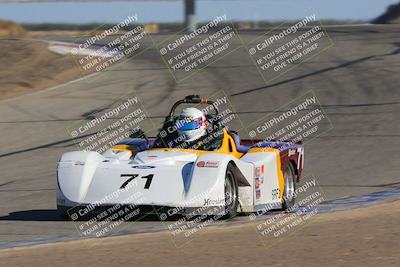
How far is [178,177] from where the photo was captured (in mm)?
11594

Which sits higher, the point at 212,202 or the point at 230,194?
the point at 212,202

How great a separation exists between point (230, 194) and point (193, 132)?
50.1 inches

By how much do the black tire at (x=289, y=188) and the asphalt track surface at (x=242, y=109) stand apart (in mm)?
550

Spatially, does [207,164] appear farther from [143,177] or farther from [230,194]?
[143,177]

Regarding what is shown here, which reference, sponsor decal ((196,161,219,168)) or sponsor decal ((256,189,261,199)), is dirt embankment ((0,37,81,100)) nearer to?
sponsor decal ((256,189,261,199))

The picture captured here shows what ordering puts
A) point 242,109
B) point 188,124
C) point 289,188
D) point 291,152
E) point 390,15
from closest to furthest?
1. point 188,124
2. point 289,188
3. point 291,152
4. point 242,109
5. point 390,15

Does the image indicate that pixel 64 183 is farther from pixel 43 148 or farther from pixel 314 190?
pixel 43 148

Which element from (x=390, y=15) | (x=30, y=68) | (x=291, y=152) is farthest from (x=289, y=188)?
(x=390, y=15)

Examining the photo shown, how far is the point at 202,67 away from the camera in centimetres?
2747

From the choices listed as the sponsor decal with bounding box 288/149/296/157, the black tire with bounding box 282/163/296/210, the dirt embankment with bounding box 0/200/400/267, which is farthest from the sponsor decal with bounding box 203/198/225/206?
the sponsor decal with bounding box 288/149/296/157

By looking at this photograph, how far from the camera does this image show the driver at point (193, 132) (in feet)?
42.0

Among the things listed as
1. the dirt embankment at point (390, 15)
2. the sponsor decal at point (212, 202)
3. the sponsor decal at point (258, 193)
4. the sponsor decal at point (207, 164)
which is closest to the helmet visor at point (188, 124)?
the sponsor decal at point (258, 193)

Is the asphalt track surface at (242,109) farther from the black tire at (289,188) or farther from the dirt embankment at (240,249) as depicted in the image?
the dirt embankment at (240,249)

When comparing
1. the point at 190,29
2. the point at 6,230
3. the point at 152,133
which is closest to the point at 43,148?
the point at 152,133
